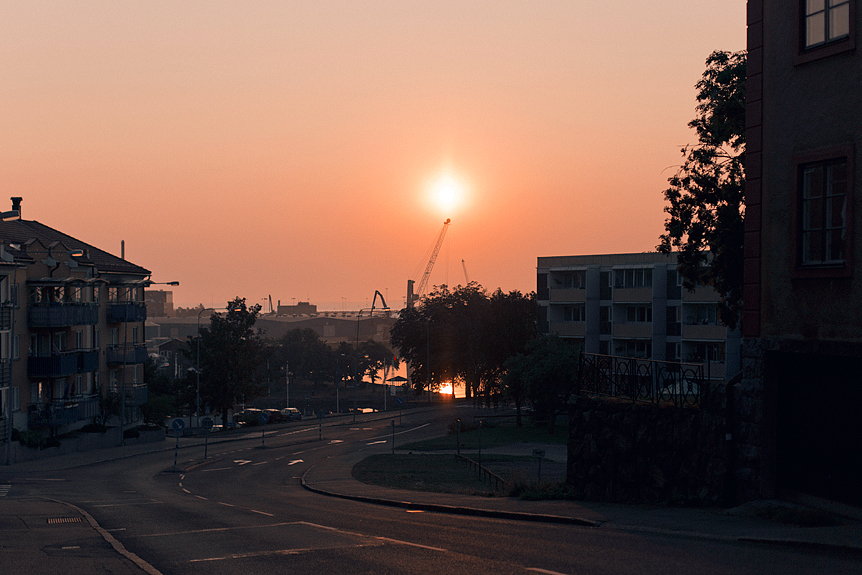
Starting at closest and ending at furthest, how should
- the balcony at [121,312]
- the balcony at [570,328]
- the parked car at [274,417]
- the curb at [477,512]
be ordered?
the curb at [477,512] < the balcony at [121,312] < the balcony at [570,328] < the parked car at [274,417]

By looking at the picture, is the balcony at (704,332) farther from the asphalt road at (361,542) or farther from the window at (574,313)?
the asphalt road at (361,542)

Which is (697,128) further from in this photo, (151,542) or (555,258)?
(555,258)

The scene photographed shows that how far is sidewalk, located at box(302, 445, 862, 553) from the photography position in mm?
13648

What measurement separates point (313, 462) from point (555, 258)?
3848cm

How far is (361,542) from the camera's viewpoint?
1587 centimetres

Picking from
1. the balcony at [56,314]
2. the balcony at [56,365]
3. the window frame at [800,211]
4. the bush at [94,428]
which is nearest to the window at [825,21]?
the window frame at [800,211]

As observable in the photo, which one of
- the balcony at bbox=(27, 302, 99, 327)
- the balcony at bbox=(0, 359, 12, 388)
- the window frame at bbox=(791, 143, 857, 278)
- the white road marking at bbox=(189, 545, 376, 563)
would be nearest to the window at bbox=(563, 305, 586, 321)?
the balcony at bbox=(27, 302, 99, 327)

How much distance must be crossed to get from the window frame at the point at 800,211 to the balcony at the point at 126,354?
2172 inches

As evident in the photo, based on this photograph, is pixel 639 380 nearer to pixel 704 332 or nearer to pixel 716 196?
pixel 716 196

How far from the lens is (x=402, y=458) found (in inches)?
1809

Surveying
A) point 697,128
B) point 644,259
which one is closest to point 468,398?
point 644,259

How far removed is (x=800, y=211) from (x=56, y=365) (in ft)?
157

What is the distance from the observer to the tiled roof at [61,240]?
54156 mm

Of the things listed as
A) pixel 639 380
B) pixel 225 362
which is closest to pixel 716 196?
pixel 639 380
